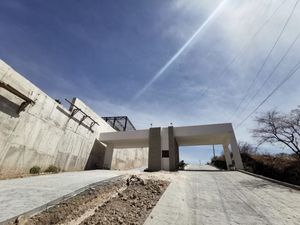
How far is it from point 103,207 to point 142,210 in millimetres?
1022

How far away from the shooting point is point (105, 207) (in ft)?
13.5

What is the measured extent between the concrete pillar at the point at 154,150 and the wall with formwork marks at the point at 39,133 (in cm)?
596

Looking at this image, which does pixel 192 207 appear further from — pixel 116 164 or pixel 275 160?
pixel 116 164

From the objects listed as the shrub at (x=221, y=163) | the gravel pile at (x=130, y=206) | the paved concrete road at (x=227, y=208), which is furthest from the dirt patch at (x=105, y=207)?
the shrub at (x=221, y=163)

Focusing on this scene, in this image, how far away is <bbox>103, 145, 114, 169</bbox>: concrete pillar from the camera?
1752cm

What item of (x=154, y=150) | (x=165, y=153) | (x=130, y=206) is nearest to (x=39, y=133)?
(x=130, y=206)

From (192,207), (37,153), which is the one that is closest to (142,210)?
(192,207)

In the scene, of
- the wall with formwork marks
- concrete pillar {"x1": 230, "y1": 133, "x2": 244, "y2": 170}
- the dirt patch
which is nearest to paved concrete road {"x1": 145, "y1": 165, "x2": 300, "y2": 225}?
the dirt patch

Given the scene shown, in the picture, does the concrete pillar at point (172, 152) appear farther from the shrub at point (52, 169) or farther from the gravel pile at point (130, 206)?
the shrub at point (52, 169)

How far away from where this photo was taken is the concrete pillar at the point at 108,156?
1752cm

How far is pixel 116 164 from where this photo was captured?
1992 centimetres

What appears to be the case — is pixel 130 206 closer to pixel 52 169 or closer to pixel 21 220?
pixel 21 220

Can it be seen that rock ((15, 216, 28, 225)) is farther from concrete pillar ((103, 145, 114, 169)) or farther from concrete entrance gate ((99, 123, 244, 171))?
concrete pillar ((103, 145, 114, 169))

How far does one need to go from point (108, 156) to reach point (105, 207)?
1456 centimetres
